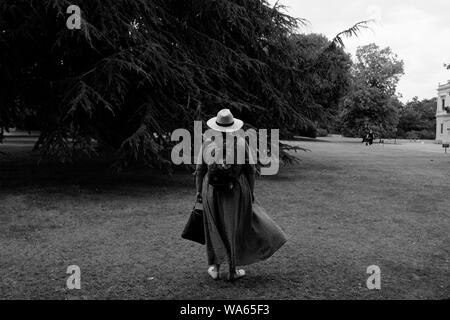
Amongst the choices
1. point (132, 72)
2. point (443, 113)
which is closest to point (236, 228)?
point (132, 72)

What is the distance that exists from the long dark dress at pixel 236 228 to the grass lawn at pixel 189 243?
1.04ft

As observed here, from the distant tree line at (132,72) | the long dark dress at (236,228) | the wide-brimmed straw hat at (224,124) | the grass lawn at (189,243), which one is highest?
the distant tree line at (132,72)

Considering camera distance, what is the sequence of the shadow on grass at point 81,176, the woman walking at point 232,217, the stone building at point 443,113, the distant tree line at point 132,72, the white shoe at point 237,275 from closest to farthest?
the woman walking at point 232,217 < the white shoe at point 237,275 < the distant tree line at point 132,72 < the shadow on grass at point 81,176 < the stone building at point 443,113

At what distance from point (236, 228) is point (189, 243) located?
2.01 meters

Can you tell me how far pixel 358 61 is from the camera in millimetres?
72062

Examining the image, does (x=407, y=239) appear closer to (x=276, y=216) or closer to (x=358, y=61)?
(x=276, y=216)

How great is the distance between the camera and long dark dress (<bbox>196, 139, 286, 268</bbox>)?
15.9 ft

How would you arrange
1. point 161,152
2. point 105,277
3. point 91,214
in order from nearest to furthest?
point 105,277 → point 91,214 → point 161,152

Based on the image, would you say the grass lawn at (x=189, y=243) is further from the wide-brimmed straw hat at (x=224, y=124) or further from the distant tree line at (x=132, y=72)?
the wide-brimmed straw hat at (x=224, y=124)

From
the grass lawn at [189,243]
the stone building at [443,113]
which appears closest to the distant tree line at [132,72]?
the grass lawn at [189,243]

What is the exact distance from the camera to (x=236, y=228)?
4863 millimetres

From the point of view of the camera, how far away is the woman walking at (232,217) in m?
4.83

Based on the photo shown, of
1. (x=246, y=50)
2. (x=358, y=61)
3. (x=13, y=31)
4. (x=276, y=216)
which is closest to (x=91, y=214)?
(x=276, y=216)

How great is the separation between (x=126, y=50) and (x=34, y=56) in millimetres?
2654
